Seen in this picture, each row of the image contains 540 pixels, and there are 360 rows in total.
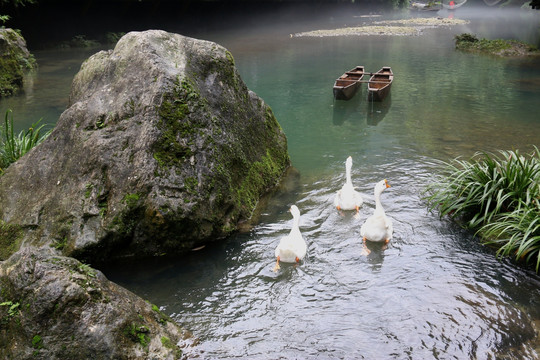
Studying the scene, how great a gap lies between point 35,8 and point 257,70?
44.3ft

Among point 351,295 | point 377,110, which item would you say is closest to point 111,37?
point 377,110

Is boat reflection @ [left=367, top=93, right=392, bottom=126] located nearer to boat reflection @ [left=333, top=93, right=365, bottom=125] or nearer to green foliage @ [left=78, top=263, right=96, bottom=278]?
boat reflection @ [left=333, top=93, right=365, bottom=125]

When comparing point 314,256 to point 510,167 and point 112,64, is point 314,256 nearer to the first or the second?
point 510,167

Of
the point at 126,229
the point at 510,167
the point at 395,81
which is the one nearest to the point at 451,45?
the point at 395,81

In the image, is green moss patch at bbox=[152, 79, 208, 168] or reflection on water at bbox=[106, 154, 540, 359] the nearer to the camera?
reflection on water at bbox=[106, 154, 540, 359]

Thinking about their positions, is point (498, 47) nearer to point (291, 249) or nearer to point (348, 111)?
point (348, 111)

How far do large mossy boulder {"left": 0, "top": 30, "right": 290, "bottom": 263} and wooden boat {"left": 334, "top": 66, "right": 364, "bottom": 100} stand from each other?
773 centimetres

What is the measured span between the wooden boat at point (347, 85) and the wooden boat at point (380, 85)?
1.58ft

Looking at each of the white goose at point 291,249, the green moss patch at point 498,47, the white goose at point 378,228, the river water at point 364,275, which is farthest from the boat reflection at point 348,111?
the green moss patch at point 498,47

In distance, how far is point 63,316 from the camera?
3.71 meters

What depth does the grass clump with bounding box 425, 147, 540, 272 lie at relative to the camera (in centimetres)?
549

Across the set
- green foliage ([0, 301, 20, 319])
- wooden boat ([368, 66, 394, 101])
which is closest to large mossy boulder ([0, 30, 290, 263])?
green foliage ([0, 301, 20, 319])

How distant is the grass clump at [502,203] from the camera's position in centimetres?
549

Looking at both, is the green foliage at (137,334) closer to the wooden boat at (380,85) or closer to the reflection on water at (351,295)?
the reflection on water at (351,295)
